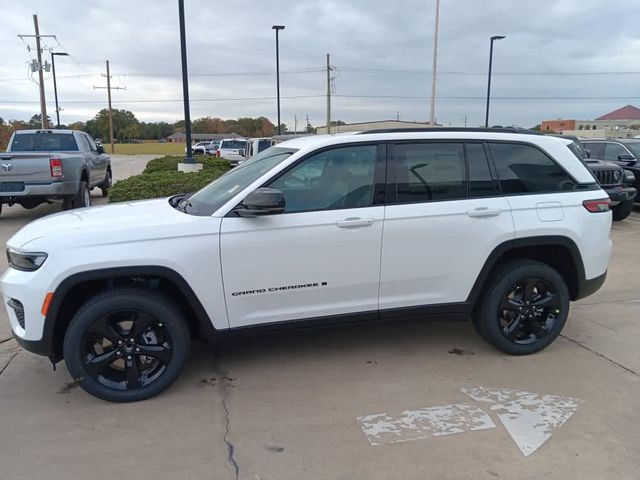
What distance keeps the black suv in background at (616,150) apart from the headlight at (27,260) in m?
12.2

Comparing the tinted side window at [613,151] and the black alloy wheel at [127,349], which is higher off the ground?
the tinted side window at [613,151]

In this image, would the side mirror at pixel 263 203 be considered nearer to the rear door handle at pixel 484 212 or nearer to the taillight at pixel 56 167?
the rear door handle at pixel 484 212

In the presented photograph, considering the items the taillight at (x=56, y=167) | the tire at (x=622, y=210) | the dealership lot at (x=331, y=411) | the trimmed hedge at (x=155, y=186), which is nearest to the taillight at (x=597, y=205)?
the dealership lot at (x=331, y=411)

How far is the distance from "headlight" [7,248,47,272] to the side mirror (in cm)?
130

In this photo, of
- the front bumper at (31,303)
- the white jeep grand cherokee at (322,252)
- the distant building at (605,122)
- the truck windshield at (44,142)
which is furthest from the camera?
the distant building at (605,122)

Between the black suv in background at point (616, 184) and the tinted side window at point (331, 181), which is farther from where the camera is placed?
the black suv in background at point (616, 184)

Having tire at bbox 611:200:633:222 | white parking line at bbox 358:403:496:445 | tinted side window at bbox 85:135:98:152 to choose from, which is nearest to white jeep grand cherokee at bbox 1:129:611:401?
white parking line at bbox 358:403:496:445

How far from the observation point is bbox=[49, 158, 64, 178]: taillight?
9844 mm

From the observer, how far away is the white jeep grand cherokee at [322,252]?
343 centimetres

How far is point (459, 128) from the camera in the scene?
4.33 m

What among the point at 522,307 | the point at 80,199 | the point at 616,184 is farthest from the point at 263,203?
the point at 616,184

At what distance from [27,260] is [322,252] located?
1.95 metres

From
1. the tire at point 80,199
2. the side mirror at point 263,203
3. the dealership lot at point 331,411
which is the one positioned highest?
the side mirror at point 263,203

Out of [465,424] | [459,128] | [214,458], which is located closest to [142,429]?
[214,458]
